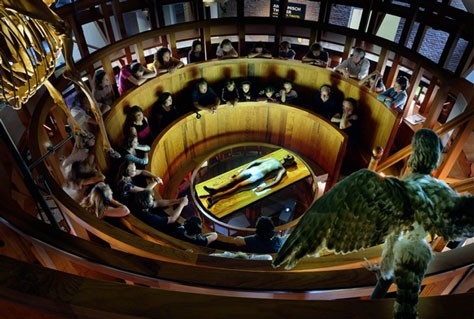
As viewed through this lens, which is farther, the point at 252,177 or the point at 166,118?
the point at 166,118

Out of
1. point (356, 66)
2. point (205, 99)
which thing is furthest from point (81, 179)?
point (356, 66)

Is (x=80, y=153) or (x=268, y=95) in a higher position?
(x=80, y=153)

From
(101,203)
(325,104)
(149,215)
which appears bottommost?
(149,215)

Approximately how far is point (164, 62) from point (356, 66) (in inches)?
114

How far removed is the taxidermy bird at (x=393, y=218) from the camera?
1526mm

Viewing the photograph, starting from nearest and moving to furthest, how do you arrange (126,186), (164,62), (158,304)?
1. (158,304)
2. (126,186)
3. (164,62)

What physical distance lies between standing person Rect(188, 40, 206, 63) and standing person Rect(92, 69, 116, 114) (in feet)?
4.72

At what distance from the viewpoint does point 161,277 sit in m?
1.98

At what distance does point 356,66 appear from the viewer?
5934 mm

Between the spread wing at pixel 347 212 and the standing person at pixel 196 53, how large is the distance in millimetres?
5167

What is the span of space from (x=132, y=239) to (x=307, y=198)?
139 inches

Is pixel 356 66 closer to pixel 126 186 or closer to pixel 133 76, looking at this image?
pixel 133 76

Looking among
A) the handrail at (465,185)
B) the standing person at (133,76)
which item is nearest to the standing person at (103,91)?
the standing person at (133,76)

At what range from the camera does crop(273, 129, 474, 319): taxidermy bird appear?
5.01 ft
